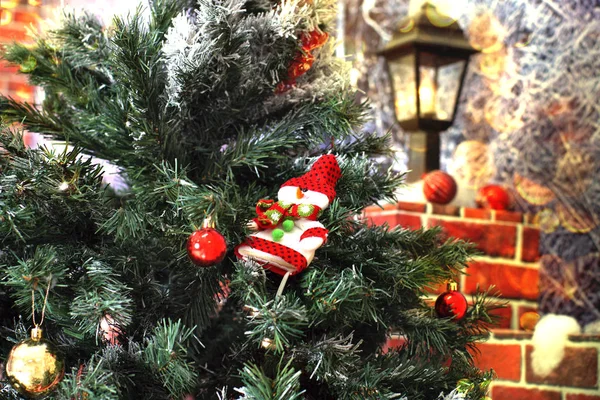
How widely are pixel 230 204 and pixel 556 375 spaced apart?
0.87 meters

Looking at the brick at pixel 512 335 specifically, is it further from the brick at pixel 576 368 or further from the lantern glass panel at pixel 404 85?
the lantern glass panel at pixel 404 85

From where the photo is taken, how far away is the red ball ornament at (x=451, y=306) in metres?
0.81

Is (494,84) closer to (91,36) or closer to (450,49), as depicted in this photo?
(450,49)

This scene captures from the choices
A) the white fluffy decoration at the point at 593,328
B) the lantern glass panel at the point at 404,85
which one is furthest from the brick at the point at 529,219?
the lantern glass panel at the point at 404,85

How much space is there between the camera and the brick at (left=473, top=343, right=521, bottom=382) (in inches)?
49.5

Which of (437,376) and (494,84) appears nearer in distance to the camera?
(437,376)

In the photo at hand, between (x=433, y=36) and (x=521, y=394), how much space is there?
840mm

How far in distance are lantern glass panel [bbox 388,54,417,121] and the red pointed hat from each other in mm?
885

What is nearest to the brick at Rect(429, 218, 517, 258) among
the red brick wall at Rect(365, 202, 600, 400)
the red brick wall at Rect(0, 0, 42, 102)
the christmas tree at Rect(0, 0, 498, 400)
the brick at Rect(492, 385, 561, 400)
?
the red brick wall at Rect(365, 202, 600, 400)

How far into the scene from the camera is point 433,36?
157 cm

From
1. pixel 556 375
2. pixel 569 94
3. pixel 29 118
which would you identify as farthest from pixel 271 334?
pixel 569 94

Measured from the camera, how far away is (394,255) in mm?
764

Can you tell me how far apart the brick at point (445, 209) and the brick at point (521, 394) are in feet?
1.32

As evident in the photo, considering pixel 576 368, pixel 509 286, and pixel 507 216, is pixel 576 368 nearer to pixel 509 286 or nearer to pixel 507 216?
pixel 509 286
